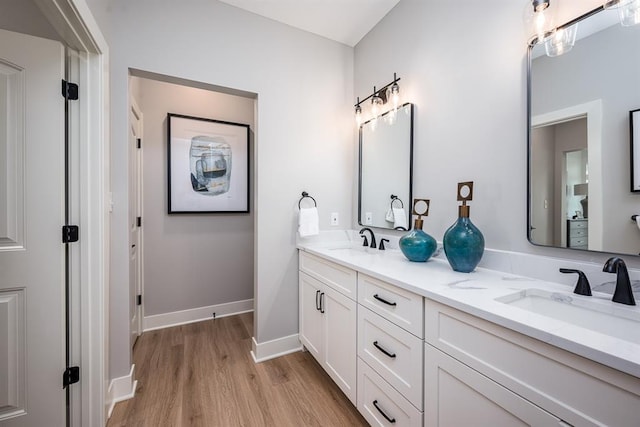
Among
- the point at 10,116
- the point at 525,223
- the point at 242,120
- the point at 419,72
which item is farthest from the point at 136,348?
the point at 419,72

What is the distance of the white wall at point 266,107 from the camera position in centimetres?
168

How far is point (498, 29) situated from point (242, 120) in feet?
7.95

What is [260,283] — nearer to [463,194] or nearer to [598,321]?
[463,194]

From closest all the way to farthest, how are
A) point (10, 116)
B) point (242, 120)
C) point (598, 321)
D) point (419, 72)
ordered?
point (598, 321)
point (10, 116)
point (419, 72)
point (242, 120)

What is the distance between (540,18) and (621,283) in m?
1.12

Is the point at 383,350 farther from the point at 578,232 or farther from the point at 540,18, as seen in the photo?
the point at 540,18

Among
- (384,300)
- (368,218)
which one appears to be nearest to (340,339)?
(384,300)

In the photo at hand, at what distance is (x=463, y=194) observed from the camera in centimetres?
141

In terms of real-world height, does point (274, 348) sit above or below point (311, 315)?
below

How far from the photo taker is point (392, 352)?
1.21 m

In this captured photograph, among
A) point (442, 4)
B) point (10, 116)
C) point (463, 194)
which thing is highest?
point (442, 4)

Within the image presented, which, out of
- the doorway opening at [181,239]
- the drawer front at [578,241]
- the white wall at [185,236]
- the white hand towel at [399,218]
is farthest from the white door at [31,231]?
the drawer front at [578,241]

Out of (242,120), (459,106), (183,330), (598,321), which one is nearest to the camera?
(598,321)

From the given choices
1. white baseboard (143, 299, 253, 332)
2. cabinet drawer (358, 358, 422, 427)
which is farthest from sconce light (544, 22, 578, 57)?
white baseboard (143, 299, 253, 332)
